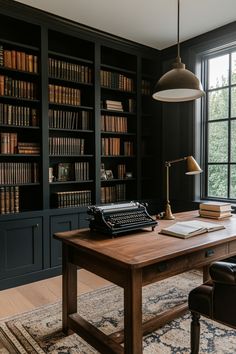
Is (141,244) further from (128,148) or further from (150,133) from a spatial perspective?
(150,133)

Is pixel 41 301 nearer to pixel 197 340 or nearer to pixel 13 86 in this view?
pixel 197 340

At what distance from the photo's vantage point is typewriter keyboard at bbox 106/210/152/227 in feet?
6.62

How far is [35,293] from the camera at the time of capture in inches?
116

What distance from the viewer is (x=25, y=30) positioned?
3375 millimetres

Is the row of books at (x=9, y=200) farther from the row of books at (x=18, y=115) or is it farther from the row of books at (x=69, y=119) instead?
the row of books at (x=69, y=119)

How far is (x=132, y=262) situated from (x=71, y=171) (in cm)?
238

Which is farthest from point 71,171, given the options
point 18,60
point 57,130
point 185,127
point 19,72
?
point 185,127

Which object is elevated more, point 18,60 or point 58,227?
point 18,60

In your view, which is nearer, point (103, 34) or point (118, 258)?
point (118, 258)

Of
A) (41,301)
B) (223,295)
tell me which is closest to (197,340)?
(223,295)

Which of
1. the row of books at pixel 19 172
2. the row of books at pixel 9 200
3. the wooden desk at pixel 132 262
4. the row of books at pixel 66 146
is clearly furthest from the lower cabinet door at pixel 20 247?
the wooden desk at pixel 132 262

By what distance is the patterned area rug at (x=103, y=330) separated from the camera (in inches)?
79.6

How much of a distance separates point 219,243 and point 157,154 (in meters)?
2.58

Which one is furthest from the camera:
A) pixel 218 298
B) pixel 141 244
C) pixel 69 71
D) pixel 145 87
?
pixel 145 87
